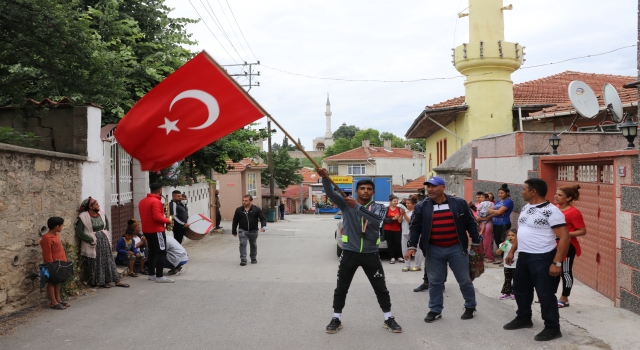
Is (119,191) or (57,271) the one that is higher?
(119,191)

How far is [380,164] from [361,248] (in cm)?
6151

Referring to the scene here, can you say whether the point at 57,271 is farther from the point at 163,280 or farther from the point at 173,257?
the point at 173,257

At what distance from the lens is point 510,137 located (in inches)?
502

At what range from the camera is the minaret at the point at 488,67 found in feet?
71.1

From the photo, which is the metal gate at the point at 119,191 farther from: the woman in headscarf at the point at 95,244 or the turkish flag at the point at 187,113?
the turkish flag at the point at 187,113

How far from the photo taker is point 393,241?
41.2ft

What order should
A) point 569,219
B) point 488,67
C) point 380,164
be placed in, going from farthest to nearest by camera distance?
point 380,164, point 488,67, point 569,219

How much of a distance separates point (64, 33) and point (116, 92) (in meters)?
1.68

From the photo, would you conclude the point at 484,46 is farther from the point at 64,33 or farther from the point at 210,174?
the point at 64,33

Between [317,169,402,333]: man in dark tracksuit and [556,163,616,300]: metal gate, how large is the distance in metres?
3.50

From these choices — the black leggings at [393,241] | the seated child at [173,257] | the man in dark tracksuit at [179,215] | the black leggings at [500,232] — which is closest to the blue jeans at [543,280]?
the black leggings at [500,232]

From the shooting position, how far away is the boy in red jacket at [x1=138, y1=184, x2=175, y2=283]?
941cm

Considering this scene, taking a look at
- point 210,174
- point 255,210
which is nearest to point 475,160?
point 255,210

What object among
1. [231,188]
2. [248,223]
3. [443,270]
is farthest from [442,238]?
[231,188]
